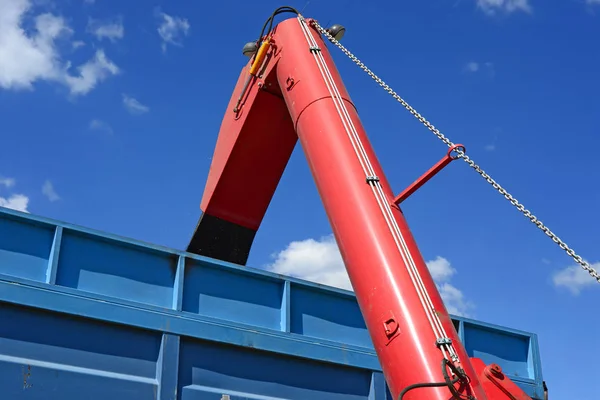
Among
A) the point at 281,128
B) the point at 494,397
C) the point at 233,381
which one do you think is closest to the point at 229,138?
the point at 281,128

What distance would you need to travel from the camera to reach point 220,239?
7.09m

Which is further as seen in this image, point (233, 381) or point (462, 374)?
point (233, 381)

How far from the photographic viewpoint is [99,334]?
460cm

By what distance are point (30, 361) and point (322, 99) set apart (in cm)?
256

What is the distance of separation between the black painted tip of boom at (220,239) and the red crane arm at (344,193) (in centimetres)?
1

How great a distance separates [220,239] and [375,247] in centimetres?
355

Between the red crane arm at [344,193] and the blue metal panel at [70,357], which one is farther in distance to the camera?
the blue metal panel at [70,357]

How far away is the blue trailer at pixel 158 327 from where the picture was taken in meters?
Result: 4.39

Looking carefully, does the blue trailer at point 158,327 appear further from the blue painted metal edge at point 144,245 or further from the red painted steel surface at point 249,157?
the red painted steel surface at point 249,157

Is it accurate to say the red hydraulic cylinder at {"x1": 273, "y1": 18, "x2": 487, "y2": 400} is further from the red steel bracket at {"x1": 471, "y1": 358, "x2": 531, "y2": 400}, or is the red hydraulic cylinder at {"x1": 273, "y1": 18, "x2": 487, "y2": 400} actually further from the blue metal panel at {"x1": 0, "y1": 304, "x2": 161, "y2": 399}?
the blue metal panel at {"x1": 0, "y1": 304, "x2": 161, "y2": 399}

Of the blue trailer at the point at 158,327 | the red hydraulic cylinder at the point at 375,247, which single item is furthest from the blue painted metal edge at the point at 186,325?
the red hydraulic cylinder at the point at 375,247

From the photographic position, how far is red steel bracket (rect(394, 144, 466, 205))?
4.00 metres

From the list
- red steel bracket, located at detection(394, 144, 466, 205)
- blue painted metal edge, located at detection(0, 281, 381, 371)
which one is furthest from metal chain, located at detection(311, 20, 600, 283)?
blue painted metal edge, located at detection(0, 281, 381, 371)

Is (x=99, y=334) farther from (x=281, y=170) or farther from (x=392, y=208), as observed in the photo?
(x=281, y=170)
